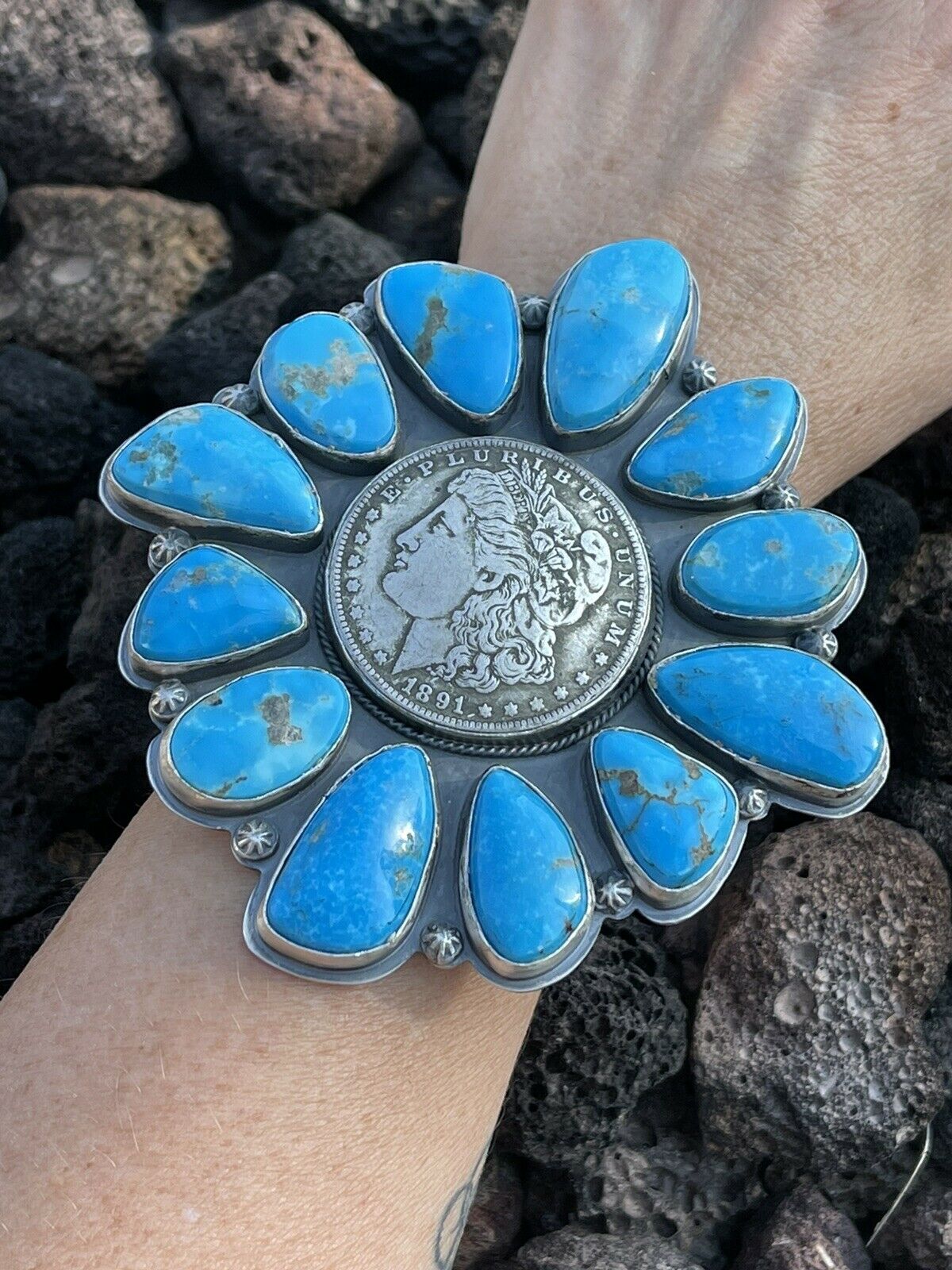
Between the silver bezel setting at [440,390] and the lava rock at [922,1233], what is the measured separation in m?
1.42

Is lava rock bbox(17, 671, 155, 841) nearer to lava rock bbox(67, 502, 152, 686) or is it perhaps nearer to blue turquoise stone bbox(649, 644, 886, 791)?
lava rock bbox(67, 502, 152, 686)

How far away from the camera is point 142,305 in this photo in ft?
7.97

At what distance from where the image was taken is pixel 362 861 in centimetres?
145

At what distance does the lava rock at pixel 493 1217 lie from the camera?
6.18 ft

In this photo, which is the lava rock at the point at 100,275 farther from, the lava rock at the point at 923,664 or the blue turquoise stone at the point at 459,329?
the lava rock at the point at 923,664

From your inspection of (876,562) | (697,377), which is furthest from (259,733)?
(876,562)

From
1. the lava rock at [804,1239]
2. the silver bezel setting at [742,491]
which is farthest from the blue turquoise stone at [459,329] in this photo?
the lava rock at [804,1239]

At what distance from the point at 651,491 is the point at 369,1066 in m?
0.92

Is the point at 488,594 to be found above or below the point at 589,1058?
above

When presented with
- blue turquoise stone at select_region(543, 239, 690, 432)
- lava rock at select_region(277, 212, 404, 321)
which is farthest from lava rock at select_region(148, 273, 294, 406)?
blue turquoise stone at select_region(543, 239, 690, 432)

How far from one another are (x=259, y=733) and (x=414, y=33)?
1.95 metres

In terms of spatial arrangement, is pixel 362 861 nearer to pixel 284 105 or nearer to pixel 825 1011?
pixel 825 1011

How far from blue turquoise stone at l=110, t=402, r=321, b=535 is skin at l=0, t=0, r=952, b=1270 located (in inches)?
19.8

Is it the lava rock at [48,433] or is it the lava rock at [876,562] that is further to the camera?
the lava rock at [48,433]
